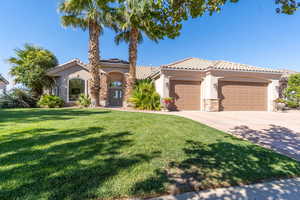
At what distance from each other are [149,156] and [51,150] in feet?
7.12

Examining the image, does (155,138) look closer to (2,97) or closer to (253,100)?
(253,100)

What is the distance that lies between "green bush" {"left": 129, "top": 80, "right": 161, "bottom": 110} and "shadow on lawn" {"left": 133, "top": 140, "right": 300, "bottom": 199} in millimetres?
7711

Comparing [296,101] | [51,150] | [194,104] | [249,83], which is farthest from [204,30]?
[51,150]

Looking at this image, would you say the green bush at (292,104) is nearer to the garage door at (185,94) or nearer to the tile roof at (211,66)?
the tile roof at (211,66)

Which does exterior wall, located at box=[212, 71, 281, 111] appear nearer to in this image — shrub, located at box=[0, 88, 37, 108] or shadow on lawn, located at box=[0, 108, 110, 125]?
shadow on lawn, located at box=[0, 108, 110, 125]

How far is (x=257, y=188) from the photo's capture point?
215 cm

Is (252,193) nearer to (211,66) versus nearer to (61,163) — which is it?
(61,163)

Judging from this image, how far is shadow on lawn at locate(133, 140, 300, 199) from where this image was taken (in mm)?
2121

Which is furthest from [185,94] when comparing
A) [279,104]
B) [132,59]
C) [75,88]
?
[75,88]

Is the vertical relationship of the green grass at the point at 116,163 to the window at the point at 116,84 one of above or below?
below

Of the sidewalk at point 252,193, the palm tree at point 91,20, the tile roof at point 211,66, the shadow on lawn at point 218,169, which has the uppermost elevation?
the palm tree at point 91,20

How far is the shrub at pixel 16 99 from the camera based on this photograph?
12763mm

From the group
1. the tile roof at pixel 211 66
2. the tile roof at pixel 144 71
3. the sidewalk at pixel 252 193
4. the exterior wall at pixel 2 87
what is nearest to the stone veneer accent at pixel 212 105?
the tile roof at pixel 211 66

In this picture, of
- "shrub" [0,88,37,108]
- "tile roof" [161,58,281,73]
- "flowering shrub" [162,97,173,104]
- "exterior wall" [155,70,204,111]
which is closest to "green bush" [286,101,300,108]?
"tile roof" [161,58,281,73]
